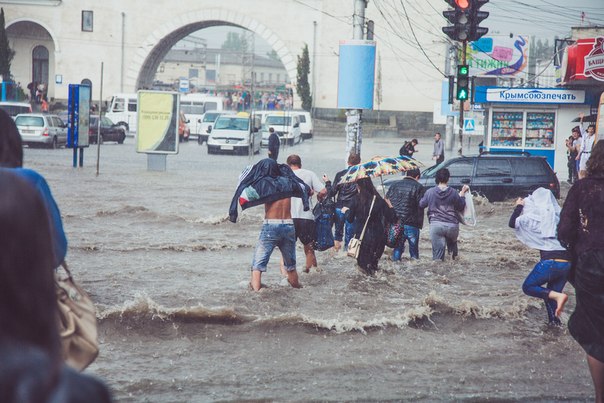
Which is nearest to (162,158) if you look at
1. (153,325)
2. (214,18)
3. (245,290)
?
(245,290)

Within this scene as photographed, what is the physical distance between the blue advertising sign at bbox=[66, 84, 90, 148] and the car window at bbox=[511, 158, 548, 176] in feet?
42.6

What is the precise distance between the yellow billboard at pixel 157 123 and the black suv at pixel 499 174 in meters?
10.2

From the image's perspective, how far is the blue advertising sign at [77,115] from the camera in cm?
2820

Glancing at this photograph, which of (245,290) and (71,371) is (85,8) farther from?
(71,371)

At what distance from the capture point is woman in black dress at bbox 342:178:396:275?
37.8 feet

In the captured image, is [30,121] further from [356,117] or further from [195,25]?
[195,25]

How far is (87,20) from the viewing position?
62.2 meters

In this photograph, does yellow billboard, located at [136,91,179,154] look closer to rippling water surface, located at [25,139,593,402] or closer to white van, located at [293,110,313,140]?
rippling water surface, located at [25,139,593,402]

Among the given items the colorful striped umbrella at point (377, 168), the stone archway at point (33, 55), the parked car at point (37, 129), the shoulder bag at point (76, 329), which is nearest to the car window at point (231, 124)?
the parked car at point (37, 129)

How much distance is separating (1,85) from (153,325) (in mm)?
45690

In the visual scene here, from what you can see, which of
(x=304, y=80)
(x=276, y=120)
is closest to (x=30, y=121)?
(x=276, y=120)

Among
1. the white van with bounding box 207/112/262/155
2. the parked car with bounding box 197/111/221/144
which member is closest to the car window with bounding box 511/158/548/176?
the white van with bounding box 207/112/262/155

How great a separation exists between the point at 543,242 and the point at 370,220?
3012 mm

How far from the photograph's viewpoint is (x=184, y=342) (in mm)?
8742
